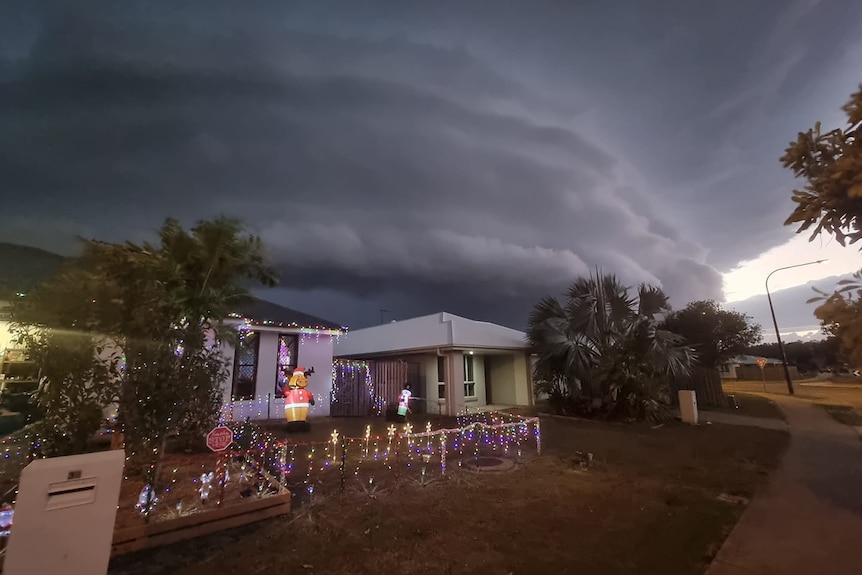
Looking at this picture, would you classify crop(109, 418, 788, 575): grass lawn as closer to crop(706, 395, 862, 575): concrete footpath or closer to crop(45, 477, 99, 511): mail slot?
crop(706, 395, 862, 575): concrete footpath

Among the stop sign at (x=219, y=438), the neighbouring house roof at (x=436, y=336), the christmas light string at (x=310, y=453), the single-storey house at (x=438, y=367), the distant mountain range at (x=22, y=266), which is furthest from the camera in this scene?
the neighbouring house roof at (x=436, y=336)

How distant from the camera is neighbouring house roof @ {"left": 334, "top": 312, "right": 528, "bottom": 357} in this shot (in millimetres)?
14914

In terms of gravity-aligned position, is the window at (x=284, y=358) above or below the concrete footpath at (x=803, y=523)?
above

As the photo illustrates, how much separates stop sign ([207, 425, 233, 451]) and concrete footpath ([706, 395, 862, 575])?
17.8 feet

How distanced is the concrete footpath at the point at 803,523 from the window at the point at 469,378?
38.1 feet

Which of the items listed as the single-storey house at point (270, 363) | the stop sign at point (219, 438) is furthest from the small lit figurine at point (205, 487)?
the single-storey house at point (270, 363)

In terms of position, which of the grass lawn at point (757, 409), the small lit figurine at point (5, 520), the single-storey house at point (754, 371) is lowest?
the grass lawn at point (757, 409)

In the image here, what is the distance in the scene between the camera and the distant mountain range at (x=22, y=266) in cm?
699

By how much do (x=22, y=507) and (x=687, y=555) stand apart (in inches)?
232

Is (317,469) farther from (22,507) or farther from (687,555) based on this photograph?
(687,555)

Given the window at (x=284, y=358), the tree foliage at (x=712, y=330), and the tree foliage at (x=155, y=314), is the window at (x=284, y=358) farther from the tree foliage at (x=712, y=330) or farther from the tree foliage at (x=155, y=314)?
the tree foliage at (x=712, y=330)

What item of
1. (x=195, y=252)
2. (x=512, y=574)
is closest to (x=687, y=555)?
(x=512, y=574)

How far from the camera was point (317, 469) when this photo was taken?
23.6ft

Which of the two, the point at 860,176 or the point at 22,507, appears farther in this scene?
the point at 860,176
